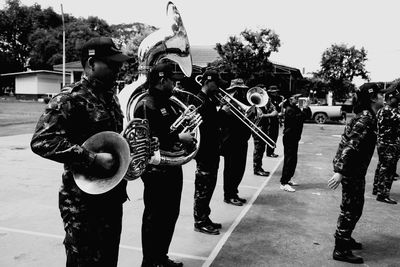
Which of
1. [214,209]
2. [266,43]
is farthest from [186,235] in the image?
[266,43]

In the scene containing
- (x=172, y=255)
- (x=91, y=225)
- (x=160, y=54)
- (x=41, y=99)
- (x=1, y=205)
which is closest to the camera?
(x=91, y=225)

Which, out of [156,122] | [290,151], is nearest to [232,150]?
[290,151]

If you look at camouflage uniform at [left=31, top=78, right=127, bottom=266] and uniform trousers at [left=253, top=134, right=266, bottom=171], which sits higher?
camouflage uniform at [left=31, top=78, right=127, bottom=266]

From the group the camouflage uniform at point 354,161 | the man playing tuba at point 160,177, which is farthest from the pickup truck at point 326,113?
the man playing tuba at point 160,177

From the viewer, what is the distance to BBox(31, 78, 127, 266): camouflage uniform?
234 centimetres

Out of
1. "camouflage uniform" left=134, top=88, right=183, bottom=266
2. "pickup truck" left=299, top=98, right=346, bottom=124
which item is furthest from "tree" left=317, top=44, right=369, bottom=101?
"camouflage uniform" left=134, top=88, right=183, bottom=266

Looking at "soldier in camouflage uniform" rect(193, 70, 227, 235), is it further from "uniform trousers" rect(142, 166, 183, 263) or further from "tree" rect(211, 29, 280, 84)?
"tree" rect(211, 29, 280, 84)

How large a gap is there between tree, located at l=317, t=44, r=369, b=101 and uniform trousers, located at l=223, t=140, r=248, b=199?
119ft

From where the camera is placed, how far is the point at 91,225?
2.46 metres

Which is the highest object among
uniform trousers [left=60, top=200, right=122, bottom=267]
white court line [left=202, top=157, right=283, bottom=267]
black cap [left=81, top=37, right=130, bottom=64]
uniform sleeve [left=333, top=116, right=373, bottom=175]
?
black cap [left=81, top=37, right=130, bottom=64]

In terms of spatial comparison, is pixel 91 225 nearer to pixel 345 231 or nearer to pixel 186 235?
pixel 186 235

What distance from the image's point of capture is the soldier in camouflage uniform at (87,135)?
2.33 meters

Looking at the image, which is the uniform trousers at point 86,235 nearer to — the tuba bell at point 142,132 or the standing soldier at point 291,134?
the tuba bell at point 142,132

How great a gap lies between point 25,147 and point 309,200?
8789 mm
